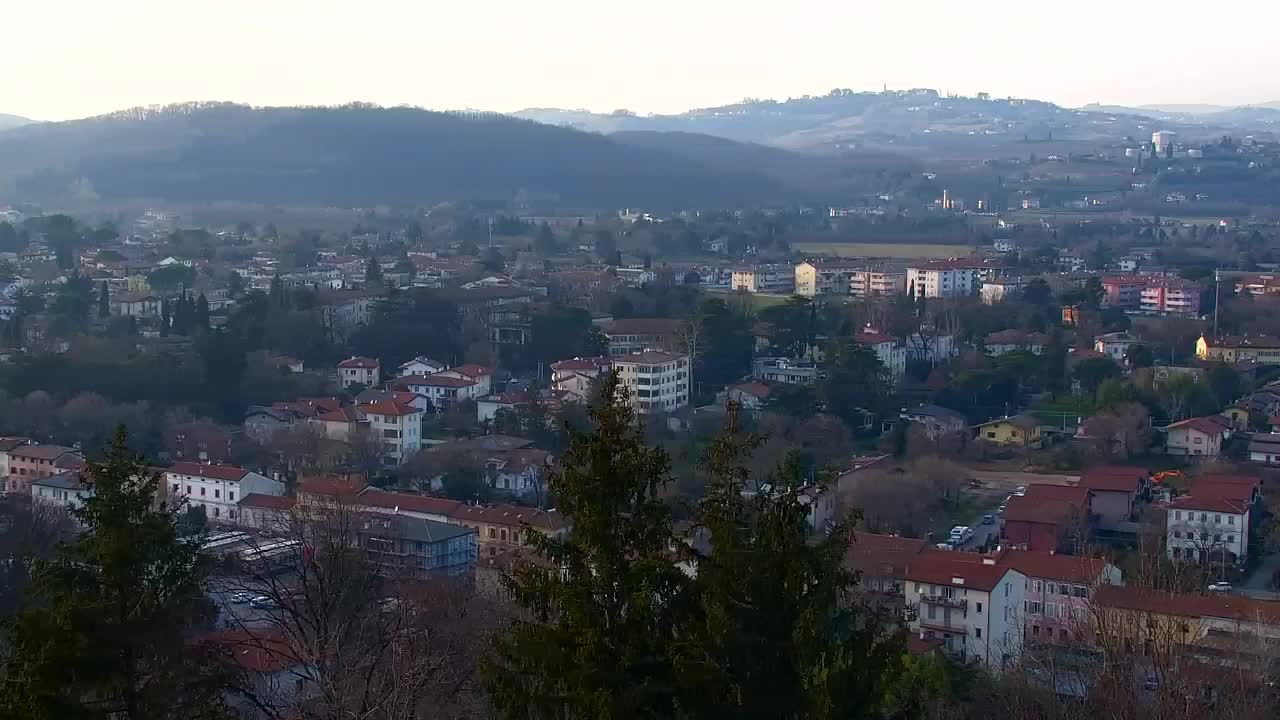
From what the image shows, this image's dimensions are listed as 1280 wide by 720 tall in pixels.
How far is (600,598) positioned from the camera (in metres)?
3.84

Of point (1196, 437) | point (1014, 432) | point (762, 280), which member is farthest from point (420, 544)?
point (762, 280)

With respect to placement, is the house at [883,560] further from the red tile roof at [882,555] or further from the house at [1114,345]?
the house at [1114,345]

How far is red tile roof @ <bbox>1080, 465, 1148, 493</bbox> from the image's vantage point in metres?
12.0

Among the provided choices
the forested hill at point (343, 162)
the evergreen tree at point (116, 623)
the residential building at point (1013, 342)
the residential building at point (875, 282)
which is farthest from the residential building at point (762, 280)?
the evergreen tree at point (116, 623)

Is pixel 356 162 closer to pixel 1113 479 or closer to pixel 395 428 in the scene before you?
pixel 395 428

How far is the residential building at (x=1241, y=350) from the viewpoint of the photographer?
18.3 meters

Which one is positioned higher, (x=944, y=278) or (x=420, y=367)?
→ (x=944, y=278)

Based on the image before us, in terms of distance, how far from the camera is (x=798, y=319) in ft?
61.1

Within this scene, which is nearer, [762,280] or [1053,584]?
[1053,584]

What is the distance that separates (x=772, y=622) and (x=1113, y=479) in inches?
349

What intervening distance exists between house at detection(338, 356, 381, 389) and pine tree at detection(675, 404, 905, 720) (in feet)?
45.6

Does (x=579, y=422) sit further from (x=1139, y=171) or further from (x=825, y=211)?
(x=1139, y=171)

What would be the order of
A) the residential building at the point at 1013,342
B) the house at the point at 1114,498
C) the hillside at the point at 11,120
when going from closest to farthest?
the house at the point at 1114,498, the residential building at the point at 1013,342, the hillside at the point at 11,120

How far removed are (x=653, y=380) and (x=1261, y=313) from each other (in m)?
9.04
